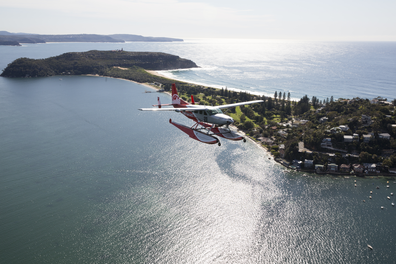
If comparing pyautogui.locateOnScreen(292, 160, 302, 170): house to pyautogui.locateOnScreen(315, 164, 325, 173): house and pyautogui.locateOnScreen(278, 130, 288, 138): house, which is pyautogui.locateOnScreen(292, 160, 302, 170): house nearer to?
pyautogui.locateOnScreen(315, 164, 325, 173): house

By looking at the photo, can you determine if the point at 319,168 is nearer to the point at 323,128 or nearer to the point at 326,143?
the point at 326,143

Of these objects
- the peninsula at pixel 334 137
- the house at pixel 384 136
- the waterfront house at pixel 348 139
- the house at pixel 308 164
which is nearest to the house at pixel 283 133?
the peninsula at pixel 334 137

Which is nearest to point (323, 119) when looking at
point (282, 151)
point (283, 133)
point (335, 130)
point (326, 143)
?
point (335, 130)

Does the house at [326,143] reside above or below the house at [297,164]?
above

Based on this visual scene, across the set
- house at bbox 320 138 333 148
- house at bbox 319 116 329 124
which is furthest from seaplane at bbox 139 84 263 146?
house at bbox 319 116 329 124

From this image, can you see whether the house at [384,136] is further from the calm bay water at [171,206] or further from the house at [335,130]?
the calm bay water at [171,206]

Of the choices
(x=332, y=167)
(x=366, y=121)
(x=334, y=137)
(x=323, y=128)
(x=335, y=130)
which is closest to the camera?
(x=332, y=167)

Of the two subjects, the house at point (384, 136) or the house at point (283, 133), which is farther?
the house at point (283, 133)

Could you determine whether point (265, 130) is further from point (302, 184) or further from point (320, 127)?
point (302, 184)
